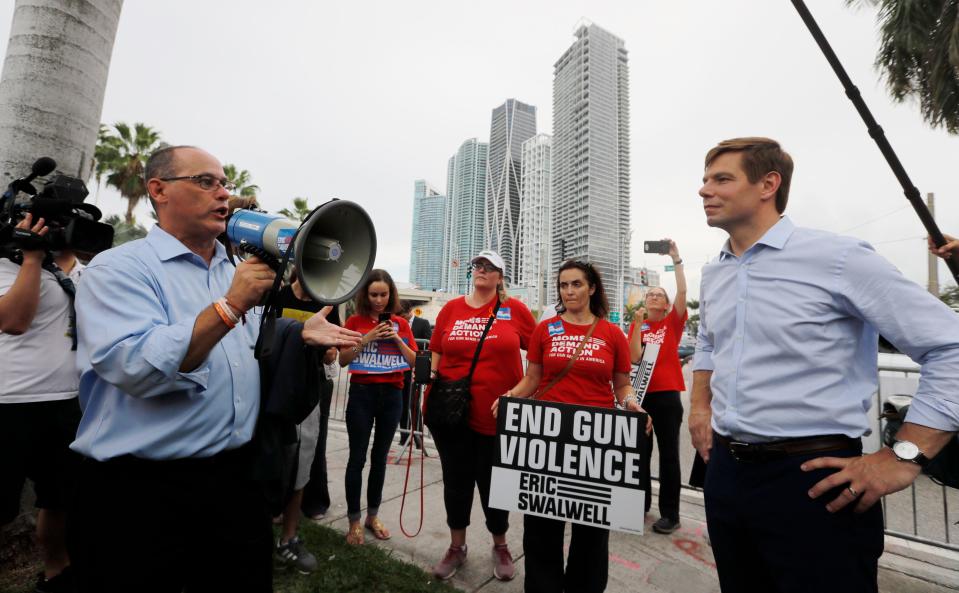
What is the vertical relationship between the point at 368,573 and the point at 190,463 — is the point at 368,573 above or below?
below

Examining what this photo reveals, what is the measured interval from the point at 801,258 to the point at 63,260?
Answer: 3.84 metres

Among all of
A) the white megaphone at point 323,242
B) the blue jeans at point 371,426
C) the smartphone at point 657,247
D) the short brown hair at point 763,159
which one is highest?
the smartphone at point 657,247

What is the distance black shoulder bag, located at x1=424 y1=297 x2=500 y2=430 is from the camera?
2977 millimetres

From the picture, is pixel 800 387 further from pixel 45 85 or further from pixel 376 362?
pixel 45 85

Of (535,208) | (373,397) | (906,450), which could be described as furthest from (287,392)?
(535,208)

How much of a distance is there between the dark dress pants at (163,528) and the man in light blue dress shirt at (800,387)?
72.3 inches

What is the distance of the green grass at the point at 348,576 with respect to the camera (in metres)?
2.67

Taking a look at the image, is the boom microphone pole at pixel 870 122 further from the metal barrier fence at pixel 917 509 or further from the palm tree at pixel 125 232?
the palm tree at pixel 125 232

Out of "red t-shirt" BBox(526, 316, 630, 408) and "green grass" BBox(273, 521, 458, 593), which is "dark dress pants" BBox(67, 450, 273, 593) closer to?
"green grass" BBox(273, 521, 458, 593)

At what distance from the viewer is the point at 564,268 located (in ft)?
9.91

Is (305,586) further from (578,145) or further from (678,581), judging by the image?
(578,145)

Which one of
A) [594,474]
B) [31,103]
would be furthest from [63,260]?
[594,474]

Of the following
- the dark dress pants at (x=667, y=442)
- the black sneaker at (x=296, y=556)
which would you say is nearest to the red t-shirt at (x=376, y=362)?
the black sneaker at (x=296, y=556)

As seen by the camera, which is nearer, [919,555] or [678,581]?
[678,581]
